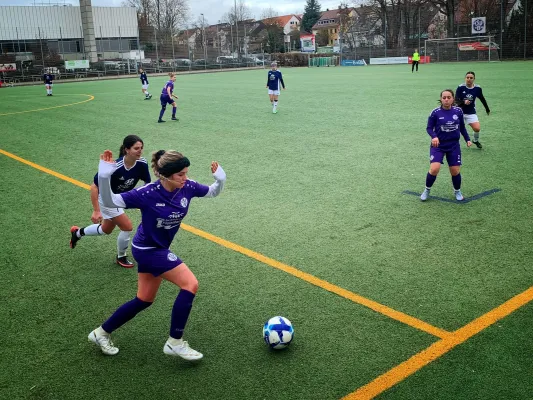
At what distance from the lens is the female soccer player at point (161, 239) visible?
436cm

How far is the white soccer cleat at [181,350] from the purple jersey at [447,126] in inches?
235

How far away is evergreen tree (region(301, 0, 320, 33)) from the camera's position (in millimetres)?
117750

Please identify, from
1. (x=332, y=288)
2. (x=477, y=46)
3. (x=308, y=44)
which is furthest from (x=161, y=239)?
(x=308, y=44)

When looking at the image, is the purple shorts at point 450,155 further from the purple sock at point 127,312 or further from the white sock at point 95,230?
the purple sock at point 127,312

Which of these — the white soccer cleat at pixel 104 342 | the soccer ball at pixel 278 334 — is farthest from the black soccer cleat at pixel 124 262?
the soccer ball at pixel 278 334

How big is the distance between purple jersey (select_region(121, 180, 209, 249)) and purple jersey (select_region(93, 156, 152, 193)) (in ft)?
5.24

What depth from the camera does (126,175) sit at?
6.12 m

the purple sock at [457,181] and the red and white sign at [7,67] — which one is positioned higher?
the red and white sign at [7,67]

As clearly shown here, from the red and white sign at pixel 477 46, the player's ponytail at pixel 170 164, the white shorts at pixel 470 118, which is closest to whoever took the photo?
the player's ponytail at pixel 170 164

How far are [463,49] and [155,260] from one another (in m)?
50.8

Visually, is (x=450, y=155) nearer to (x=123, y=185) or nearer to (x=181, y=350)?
(x=123, y=185)

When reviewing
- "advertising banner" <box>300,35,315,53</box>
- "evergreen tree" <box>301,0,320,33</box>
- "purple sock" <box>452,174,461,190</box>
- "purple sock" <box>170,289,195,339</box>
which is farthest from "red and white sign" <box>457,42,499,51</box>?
"evergreen tree" <box>301,0,320,33</box>

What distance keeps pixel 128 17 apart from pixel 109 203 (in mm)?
70790

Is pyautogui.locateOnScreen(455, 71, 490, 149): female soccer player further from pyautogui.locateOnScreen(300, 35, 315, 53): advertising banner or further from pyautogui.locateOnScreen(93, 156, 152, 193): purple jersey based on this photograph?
pyautogui.locateOnScreen(300, 35, 315, 53): advertising banner
